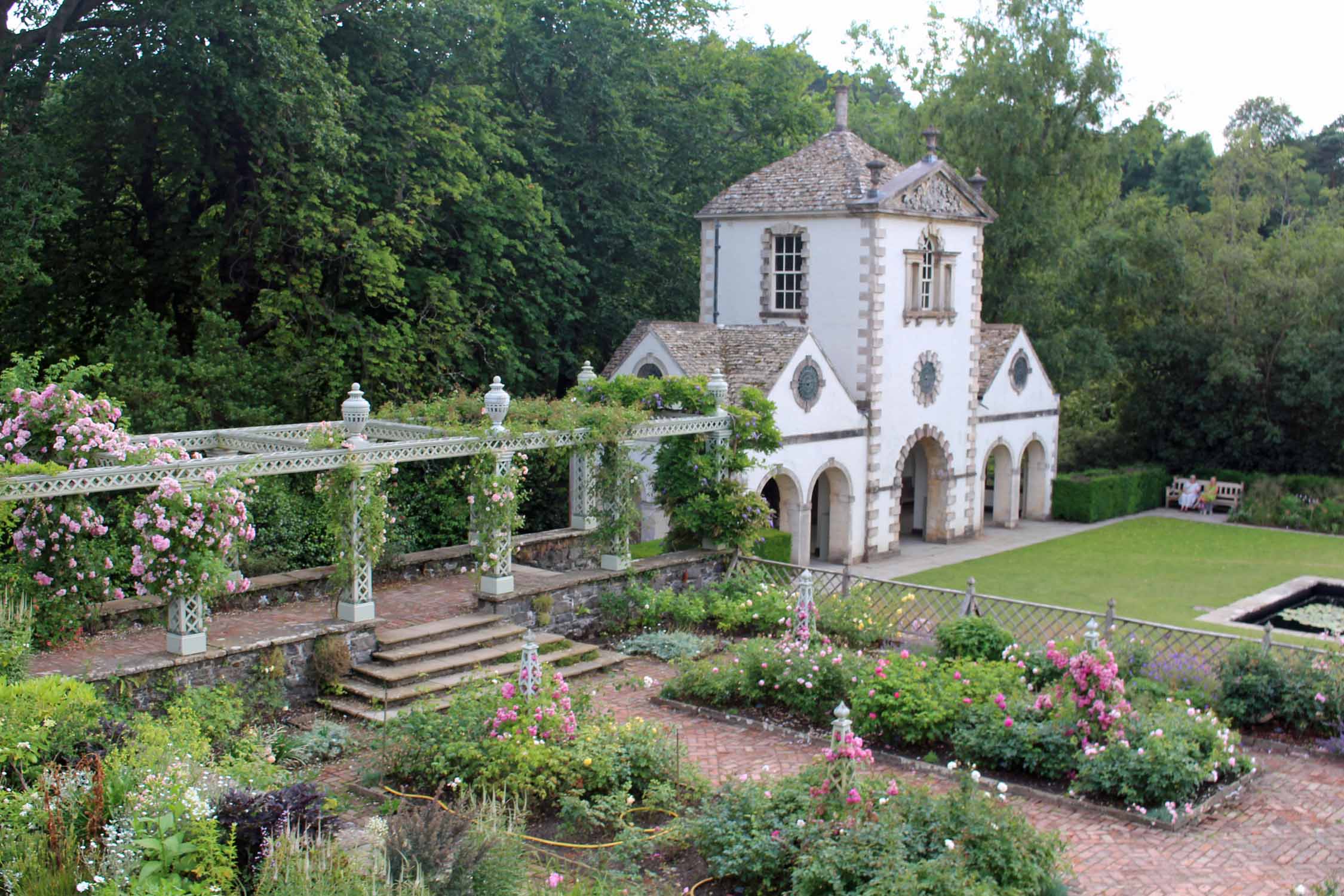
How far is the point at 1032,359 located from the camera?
114 feet

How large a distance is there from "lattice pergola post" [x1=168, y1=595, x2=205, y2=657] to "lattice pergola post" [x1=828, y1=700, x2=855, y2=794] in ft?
22.4

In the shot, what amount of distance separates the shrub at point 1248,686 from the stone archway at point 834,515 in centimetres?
1340

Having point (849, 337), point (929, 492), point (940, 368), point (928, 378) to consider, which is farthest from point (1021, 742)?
point (929, 492)

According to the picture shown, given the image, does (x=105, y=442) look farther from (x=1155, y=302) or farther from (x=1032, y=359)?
(x=1155, y=302)

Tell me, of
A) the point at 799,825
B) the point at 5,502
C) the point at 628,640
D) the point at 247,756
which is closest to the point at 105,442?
the point at 5,502

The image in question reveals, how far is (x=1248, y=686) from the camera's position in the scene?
1427cm

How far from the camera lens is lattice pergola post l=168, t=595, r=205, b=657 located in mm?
13083

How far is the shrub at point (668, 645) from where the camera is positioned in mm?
16812

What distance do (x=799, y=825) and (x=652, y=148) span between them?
2573 centimetres

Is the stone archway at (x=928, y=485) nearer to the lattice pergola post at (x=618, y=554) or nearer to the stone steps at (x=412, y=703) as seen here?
the lattice pergola post at (x=618, y=554)

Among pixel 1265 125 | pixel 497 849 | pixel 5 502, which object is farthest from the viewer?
pixel 1265 125

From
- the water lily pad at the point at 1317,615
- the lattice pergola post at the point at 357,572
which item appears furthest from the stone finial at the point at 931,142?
the lattice pergola post at the point at 357,572

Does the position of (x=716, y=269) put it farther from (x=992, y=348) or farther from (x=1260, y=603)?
(x=1260, y=603)

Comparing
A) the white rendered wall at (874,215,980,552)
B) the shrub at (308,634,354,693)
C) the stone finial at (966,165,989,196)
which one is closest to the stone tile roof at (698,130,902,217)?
the white rendered wall at (874,215,980,552)
